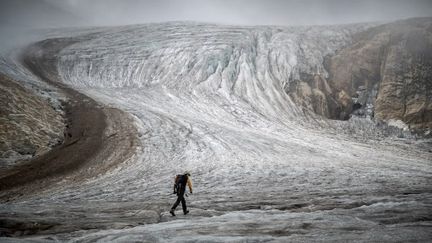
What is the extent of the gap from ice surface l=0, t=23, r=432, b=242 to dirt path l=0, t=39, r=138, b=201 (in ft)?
3.75

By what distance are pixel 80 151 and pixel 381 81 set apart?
33.8 metres

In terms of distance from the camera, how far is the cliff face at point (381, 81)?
3656cm

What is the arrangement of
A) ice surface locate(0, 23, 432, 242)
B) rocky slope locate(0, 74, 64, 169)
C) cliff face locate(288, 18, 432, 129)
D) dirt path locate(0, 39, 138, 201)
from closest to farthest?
ice surface locate(0, 23, 432, 242), dirt path locate(0, 39, 138, 201), rocky slope locate(0, 74, 64, 169), cliff face locate(288, 18, 432, 129)

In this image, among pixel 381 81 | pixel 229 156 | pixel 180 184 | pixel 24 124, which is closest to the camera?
pixel 180 184

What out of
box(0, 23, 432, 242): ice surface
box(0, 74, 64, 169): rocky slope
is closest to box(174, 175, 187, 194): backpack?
box(0, 23, 432, 242): ice surface

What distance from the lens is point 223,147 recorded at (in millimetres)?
25016

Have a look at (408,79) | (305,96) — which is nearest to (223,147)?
(305,96)

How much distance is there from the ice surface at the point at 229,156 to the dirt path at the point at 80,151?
114 cm

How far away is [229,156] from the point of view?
23.3 metres

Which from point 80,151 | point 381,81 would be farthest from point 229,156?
point 381,81

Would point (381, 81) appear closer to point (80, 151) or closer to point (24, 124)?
point (80, 151)

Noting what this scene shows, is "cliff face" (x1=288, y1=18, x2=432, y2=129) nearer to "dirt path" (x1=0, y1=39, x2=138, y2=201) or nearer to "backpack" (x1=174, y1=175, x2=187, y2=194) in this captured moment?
"dirt path" (x1=0, y1=39, x2=138, y2=201)

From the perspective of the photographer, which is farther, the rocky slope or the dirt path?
the rocky slope

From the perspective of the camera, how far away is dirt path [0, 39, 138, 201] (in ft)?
56.1
